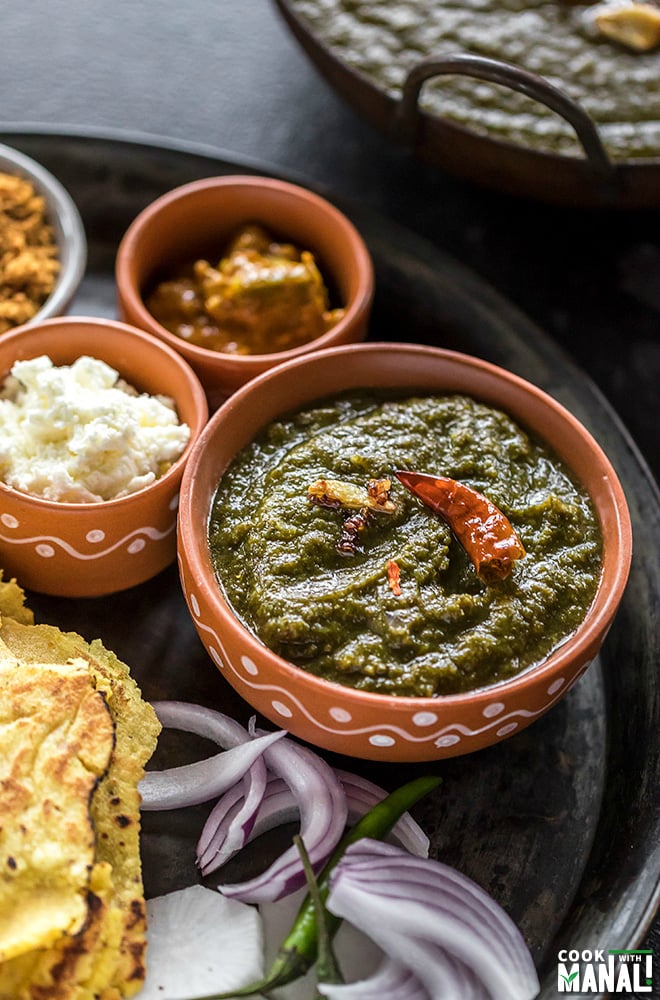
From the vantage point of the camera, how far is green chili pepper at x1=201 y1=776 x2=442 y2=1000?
2.13 meters

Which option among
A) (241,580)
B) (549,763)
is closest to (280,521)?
(241,580)

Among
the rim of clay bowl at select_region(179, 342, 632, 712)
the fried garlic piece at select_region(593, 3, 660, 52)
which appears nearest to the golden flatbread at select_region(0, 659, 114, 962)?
the rim of clay bowl at select_region(179, 342, 632, 712)

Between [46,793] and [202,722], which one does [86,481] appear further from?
[46,793]

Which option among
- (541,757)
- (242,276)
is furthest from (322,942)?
(242,276)

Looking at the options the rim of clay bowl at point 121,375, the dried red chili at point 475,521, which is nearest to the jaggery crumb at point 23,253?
the rim of clay bowl at point 121,375

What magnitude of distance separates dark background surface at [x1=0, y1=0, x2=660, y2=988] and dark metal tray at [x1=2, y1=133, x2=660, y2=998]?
1.50 feet

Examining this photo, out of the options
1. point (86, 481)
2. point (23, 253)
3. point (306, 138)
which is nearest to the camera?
point (86, 481)

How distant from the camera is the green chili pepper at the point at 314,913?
2129mm

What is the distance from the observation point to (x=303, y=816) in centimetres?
240

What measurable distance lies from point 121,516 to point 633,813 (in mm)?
1390

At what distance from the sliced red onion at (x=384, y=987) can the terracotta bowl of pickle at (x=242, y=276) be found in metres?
1.53

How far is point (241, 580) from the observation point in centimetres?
245

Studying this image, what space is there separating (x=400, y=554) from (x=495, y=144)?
1446 mm

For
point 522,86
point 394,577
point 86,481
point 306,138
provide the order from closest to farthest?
point 394,577 → point 86,481 → point 522,86 → point 306,138
